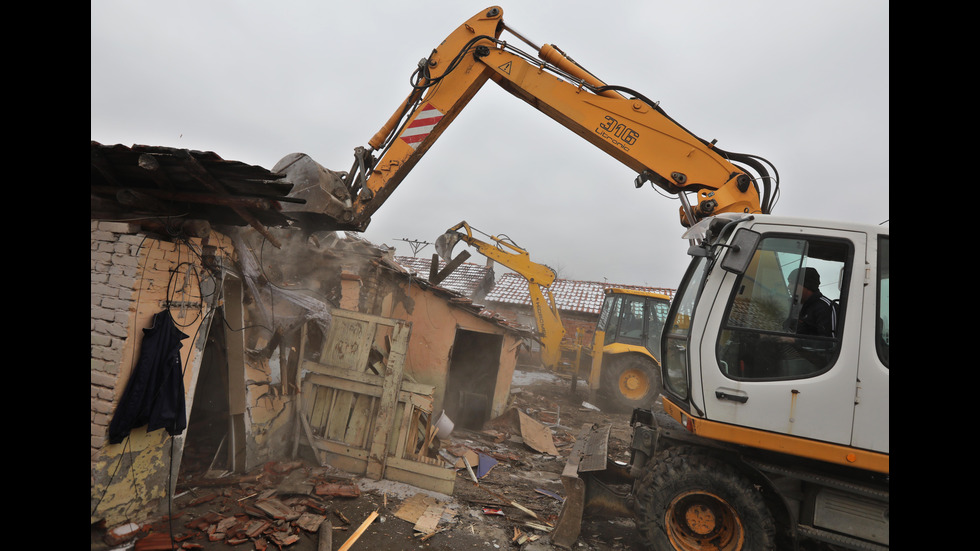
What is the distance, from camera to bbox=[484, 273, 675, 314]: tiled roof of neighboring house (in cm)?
2056

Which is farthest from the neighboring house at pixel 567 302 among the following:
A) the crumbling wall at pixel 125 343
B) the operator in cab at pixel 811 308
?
the crumbling wall at pixel 125 343

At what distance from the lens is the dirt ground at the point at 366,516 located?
3.79 metres

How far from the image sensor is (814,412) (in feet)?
10.2

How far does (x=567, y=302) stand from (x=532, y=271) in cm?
1026

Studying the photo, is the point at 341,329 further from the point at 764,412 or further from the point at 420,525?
the point at 764,412

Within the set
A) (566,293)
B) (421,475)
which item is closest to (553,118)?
(421,475)

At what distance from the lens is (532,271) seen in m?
11.7

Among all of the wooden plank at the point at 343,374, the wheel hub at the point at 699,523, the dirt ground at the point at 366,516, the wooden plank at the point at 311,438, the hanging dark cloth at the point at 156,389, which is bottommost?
the dirt ground at the point at 366,516

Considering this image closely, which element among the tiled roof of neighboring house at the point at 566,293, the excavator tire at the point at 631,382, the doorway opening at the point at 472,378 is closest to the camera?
the doorway opening at the point at 472,378

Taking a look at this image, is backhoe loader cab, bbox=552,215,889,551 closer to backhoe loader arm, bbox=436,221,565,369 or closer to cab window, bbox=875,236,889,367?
cab window, bbox=875,236,889,367

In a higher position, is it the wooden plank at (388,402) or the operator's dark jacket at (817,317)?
the operator's dark jacket at (817,317)

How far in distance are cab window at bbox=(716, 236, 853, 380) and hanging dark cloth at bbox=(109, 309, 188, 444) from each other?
484cm

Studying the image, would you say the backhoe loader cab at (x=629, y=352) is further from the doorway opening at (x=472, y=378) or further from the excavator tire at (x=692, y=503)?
the excavator tire at (x=692, y=503)

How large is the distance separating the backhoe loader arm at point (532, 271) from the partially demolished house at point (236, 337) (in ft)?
10.3
